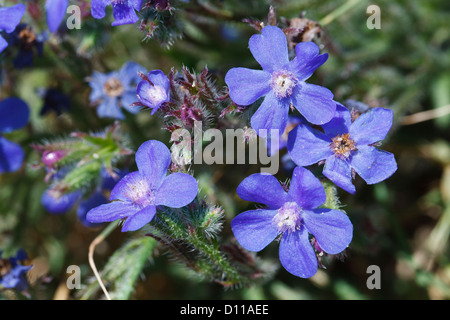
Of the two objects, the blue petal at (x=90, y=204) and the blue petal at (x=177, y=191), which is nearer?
the blue petal at (x=177, y=191)

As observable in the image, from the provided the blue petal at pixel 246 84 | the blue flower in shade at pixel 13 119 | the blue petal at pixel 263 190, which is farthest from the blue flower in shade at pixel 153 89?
the blue flower in shade at pixel 13 119

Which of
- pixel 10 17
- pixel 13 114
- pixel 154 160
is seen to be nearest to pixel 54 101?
pixel 13 114

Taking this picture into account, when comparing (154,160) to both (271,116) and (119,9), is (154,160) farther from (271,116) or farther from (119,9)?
(119,9)

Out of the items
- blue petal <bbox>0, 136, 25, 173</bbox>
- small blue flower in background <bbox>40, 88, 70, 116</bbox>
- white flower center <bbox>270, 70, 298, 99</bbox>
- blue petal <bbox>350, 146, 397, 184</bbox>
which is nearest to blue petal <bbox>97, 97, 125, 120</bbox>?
small blue flower in background <bbox>40, 88, 70, 116</bbox>

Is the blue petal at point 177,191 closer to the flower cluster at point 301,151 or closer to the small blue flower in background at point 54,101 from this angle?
the flower cluster at point 301,151

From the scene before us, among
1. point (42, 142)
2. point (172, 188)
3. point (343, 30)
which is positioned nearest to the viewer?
point (172, 188)

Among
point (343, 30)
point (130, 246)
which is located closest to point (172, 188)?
point (130, 246)

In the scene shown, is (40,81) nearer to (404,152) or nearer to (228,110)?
(228,110)
